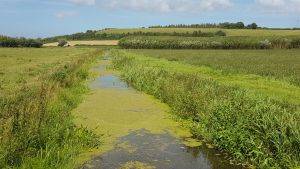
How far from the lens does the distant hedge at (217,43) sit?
278ft

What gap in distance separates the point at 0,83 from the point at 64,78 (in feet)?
10.6

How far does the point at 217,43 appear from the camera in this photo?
289 feet

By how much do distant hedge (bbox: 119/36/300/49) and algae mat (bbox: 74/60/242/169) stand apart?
225ft

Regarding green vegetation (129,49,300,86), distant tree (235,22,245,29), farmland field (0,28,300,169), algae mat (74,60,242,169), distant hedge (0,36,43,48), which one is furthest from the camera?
distant tree (235,22,245,29)

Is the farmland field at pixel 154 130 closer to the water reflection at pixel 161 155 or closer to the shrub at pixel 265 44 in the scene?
the water reflection at pixel 161 155

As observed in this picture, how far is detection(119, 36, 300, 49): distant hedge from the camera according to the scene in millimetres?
84812

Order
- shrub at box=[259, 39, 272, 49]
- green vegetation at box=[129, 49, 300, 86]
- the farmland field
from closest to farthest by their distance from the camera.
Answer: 1. the farmland field
2. green vegetation at box=[129, 49, 300, 86]
3. shrub at box=[259, 39, 272, 49]

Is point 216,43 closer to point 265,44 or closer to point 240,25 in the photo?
point 265,44

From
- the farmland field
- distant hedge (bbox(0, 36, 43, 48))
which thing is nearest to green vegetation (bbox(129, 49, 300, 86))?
the farmland field

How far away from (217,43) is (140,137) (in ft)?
253

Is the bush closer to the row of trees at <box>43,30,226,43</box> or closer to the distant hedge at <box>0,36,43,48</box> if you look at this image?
the distant hedge at <box>0,36,43,48</box>

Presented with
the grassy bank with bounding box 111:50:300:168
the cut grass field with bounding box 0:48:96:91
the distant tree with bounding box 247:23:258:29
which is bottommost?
the distant tree with bounding box 247:23:258:29

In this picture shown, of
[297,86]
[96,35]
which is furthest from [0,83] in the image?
[96,35]

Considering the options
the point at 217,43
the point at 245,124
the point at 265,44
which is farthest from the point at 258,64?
the point at 217,43
